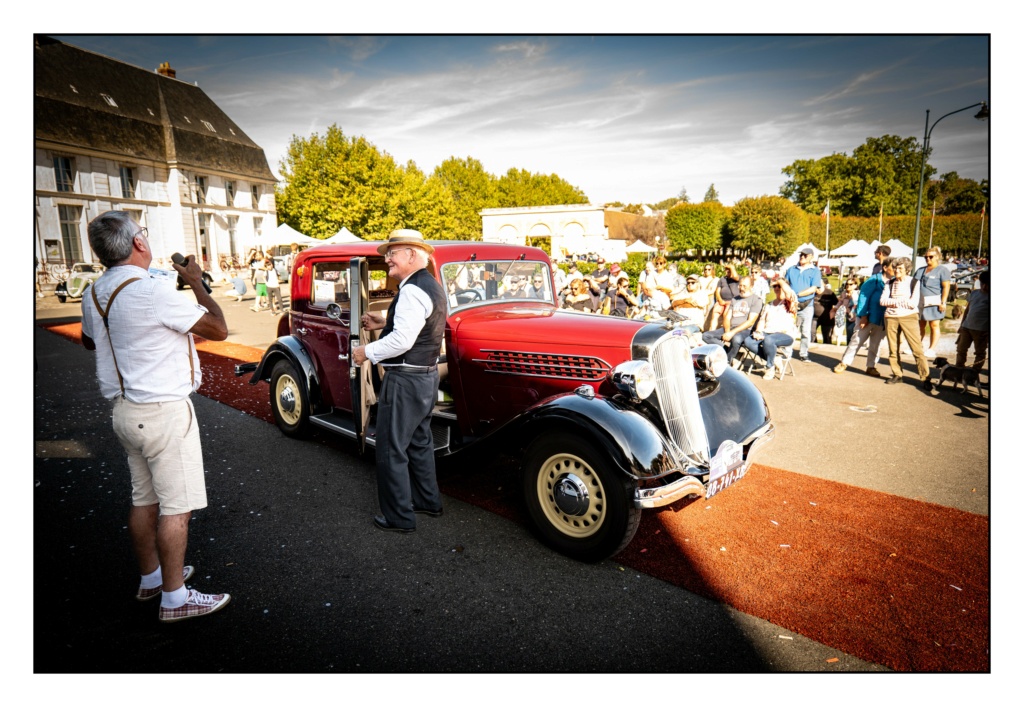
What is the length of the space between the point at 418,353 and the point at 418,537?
1.30 meters

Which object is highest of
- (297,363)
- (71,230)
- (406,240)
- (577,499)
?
(71,230)

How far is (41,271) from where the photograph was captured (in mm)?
22188

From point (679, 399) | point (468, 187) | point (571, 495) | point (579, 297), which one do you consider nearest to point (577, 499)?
point (571, 495)

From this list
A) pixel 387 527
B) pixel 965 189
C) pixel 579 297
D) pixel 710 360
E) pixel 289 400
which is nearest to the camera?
pixel 387 527

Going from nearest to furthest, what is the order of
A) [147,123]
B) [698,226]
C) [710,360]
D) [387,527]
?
[387,527], [710,360], [147,123], [698,226]

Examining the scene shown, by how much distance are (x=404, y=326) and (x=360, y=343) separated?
0.73 m

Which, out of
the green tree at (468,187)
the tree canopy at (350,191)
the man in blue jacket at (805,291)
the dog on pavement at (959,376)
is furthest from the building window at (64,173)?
the green tree at (468,187)

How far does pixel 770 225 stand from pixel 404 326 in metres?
55.9

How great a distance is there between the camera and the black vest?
3605 mm

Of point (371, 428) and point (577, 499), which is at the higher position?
point (371, 428)

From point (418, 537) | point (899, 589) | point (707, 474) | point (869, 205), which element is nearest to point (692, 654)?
point (707, 474)

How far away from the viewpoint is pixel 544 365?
4074mm

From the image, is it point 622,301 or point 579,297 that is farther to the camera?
point 622,301

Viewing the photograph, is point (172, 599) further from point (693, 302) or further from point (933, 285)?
point (933, 285)
